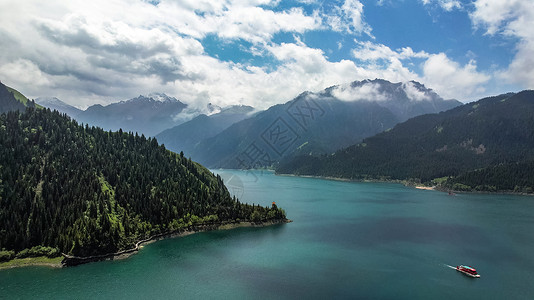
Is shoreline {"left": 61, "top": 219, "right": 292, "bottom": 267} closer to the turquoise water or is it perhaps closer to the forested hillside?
the forested hillside

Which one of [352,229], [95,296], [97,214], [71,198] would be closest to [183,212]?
[97,214]

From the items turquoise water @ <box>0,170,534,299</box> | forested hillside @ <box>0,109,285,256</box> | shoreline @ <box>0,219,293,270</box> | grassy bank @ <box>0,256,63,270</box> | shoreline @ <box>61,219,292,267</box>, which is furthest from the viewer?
forested hillside @ <box>0,109,285,256</box>

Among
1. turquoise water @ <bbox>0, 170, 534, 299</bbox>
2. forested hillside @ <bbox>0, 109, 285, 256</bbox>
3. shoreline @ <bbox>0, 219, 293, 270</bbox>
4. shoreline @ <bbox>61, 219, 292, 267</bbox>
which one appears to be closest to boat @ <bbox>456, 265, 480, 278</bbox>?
turquoise water @ <bbox>0, 170, 534, 299</bbox>

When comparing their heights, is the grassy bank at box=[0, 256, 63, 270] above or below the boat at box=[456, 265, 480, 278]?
below

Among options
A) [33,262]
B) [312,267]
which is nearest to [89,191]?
[33,262]

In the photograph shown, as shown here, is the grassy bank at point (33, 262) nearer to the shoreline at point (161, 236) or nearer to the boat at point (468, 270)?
the shoreline at point (161, 236)

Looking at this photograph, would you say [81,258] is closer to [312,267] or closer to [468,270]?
[312,267]
